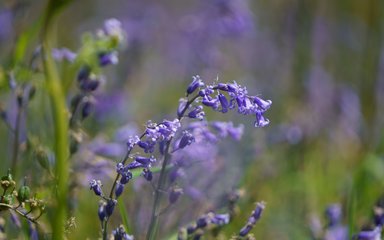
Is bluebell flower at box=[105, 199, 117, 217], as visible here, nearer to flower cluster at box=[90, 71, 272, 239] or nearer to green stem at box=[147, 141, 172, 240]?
flower cluster at box=[90, 71, 272, 239]

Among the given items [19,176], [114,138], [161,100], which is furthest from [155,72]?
[19,176]

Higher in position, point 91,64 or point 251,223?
point 91,64

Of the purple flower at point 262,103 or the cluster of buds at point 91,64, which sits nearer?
the purple flower at point 262,103

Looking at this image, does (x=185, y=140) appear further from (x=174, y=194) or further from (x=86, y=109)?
(x=86, y=109)

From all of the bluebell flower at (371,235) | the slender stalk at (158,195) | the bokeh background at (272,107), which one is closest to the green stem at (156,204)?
the slender stalk at (158,195)

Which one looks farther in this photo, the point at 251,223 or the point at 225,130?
the point at 225,130

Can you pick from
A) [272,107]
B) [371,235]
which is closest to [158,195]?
[371,235]

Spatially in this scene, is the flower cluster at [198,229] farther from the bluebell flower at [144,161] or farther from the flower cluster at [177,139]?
the bluebell flower at [144,161]

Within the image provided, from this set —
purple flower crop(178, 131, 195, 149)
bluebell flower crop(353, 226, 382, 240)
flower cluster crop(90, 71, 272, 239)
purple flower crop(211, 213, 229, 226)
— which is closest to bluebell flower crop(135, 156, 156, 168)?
flower cluster crop(90, 71, 272, 239)

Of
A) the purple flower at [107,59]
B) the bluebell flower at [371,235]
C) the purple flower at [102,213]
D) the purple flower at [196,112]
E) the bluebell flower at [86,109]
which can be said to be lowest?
the purple flower at [102,213]
